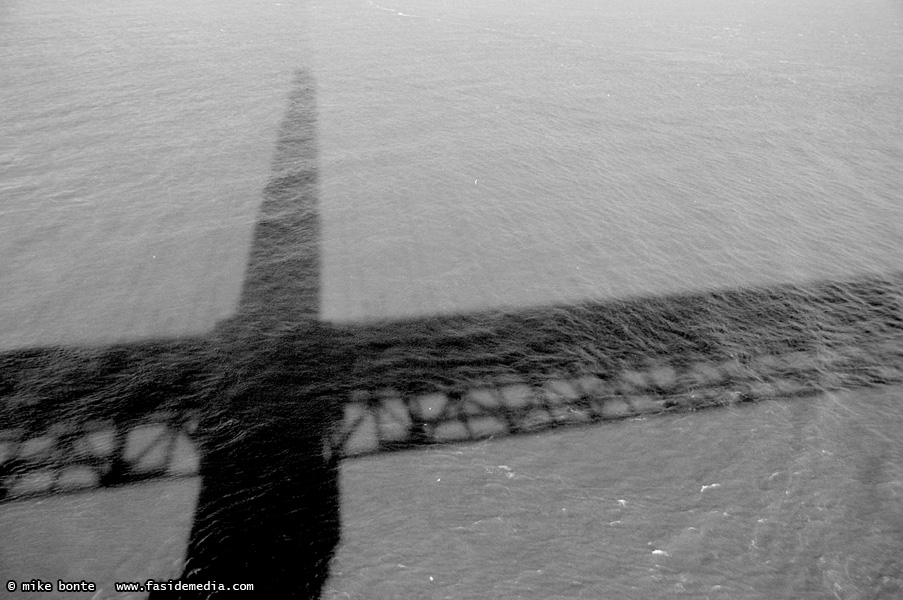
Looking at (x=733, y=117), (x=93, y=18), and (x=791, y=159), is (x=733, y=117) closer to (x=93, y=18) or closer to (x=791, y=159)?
(x=791, y=159)

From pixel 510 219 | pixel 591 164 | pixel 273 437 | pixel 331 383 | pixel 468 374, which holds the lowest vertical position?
pixel 273 437

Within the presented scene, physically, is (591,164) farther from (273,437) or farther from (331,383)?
(273,437)

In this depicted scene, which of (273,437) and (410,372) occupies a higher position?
(410,372)

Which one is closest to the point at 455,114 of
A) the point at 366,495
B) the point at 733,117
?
the point at 733,117

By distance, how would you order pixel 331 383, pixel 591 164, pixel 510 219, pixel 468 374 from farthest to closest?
1. pixel 591 164
2. pixel 510 219
3. pixel 468 374
4. pixel 331 383

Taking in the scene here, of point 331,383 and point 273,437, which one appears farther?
point 331,383

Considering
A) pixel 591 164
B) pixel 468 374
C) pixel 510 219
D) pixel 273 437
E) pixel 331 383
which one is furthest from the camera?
pixel 591 164

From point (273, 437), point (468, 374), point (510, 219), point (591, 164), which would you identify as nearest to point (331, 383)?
point (273, 437)
